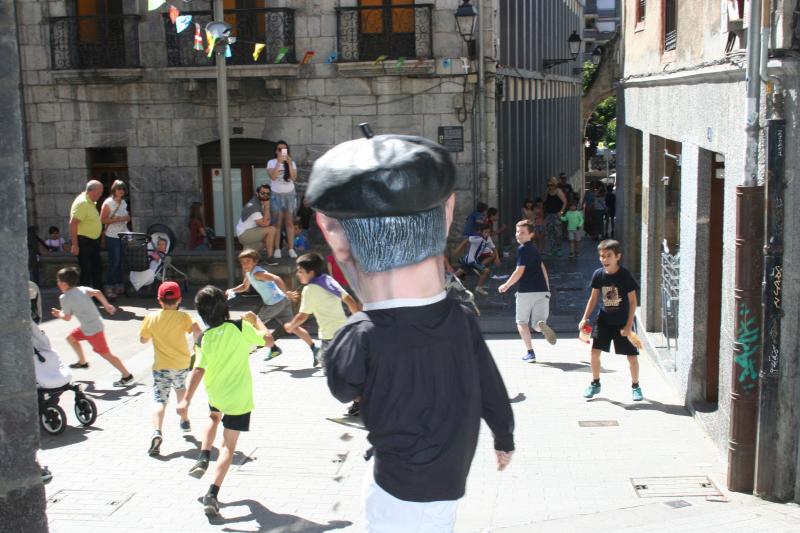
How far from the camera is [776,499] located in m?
6.71

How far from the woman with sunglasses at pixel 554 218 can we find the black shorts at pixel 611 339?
38.1 ft

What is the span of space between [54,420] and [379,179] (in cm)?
647

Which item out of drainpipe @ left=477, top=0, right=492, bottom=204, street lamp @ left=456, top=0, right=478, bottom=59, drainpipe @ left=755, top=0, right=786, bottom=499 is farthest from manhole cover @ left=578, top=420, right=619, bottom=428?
drainpipe @ left=477, top=0, right=492, bottom=204

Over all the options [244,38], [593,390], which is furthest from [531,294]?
[244,38]

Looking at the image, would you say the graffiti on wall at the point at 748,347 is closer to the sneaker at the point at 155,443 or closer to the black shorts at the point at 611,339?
the black shorts at the point at 611,339

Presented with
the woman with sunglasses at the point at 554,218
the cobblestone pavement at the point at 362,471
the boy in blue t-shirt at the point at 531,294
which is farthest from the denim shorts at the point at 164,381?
the woman with sunglasses at the point at 554,218

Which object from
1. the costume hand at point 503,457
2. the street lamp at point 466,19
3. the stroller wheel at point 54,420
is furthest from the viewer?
the street lamp at point 466,19

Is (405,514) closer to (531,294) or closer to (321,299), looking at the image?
(321,299)

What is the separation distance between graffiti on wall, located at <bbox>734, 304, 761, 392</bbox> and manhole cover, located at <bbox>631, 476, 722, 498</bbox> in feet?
2.81

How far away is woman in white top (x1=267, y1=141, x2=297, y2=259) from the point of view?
15789mm

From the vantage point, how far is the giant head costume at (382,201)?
3.53m

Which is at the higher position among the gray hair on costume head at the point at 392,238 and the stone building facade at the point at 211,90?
the stone building facade at the point at 211,90

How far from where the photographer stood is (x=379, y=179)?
351 centimetres

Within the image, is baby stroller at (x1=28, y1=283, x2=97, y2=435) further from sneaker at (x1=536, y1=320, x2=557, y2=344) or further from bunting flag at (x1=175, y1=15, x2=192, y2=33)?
bunting flag at (x1=175, y1=15, x2=192, y2=33)
